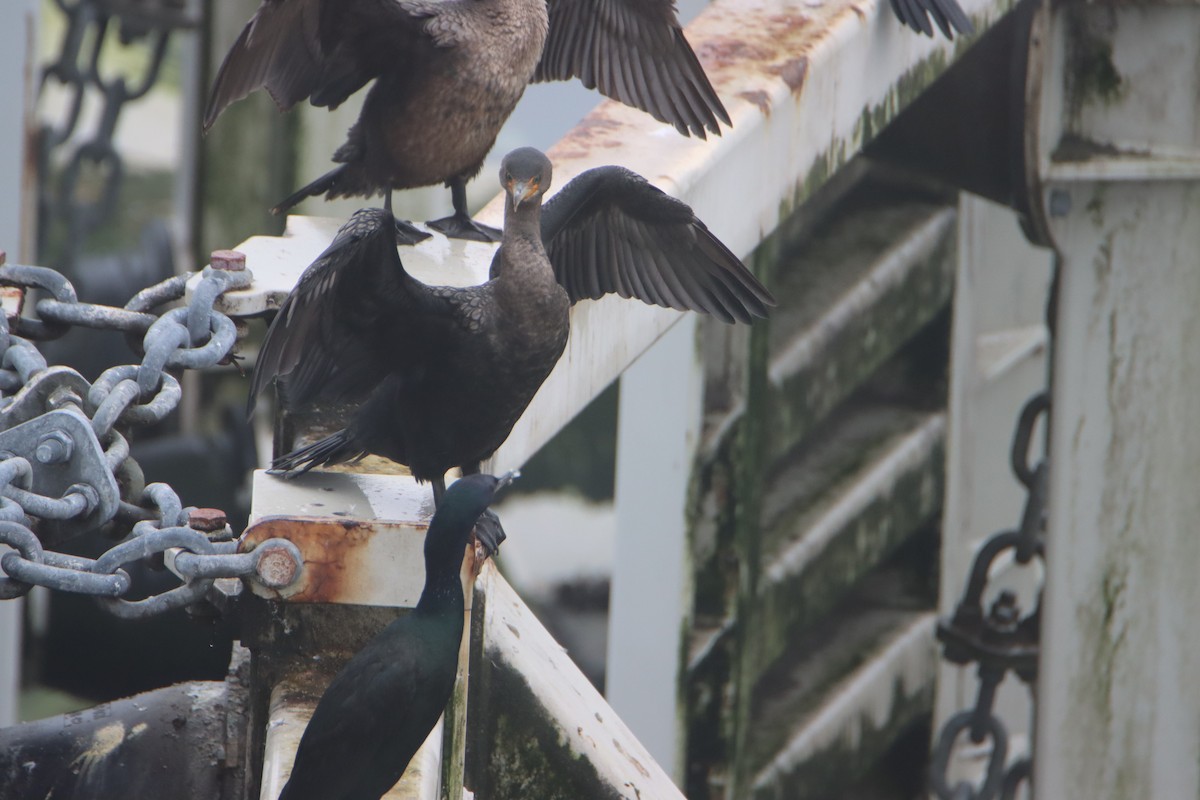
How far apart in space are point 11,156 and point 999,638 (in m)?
2.70

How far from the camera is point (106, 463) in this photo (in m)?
1.92

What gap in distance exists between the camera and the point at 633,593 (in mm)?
4203

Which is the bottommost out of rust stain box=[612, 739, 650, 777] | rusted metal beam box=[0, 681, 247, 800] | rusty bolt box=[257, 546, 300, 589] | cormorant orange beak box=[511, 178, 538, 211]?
rust stain box=[612, 739, 650, 777]

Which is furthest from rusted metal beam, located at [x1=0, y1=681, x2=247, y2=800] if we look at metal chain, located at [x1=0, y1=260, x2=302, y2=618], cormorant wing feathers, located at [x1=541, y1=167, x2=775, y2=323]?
cormorant wing feathers, located at [x1=541, y1=167, x2=775, y2=323]

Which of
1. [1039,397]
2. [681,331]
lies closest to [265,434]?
[681,331]

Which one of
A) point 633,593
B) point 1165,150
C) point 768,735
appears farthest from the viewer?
point 768,735

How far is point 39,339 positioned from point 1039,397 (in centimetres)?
231

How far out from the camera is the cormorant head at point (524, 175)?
2395mm

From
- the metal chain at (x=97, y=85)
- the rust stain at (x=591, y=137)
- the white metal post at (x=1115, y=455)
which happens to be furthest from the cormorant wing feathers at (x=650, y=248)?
the metal chain at (x=97, y=85)

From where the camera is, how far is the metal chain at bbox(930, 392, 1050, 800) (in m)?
3.83

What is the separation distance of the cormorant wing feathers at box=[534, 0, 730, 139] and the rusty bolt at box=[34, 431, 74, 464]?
1349 mm

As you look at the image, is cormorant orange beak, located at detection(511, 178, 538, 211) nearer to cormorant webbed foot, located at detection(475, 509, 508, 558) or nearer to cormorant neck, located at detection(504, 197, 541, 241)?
cormorant neck, located at detection(504, 197, 541, 241)

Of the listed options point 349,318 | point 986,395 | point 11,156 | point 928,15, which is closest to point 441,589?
point 349,318

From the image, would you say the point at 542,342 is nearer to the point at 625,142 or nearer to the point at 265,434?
the point at 625,142
